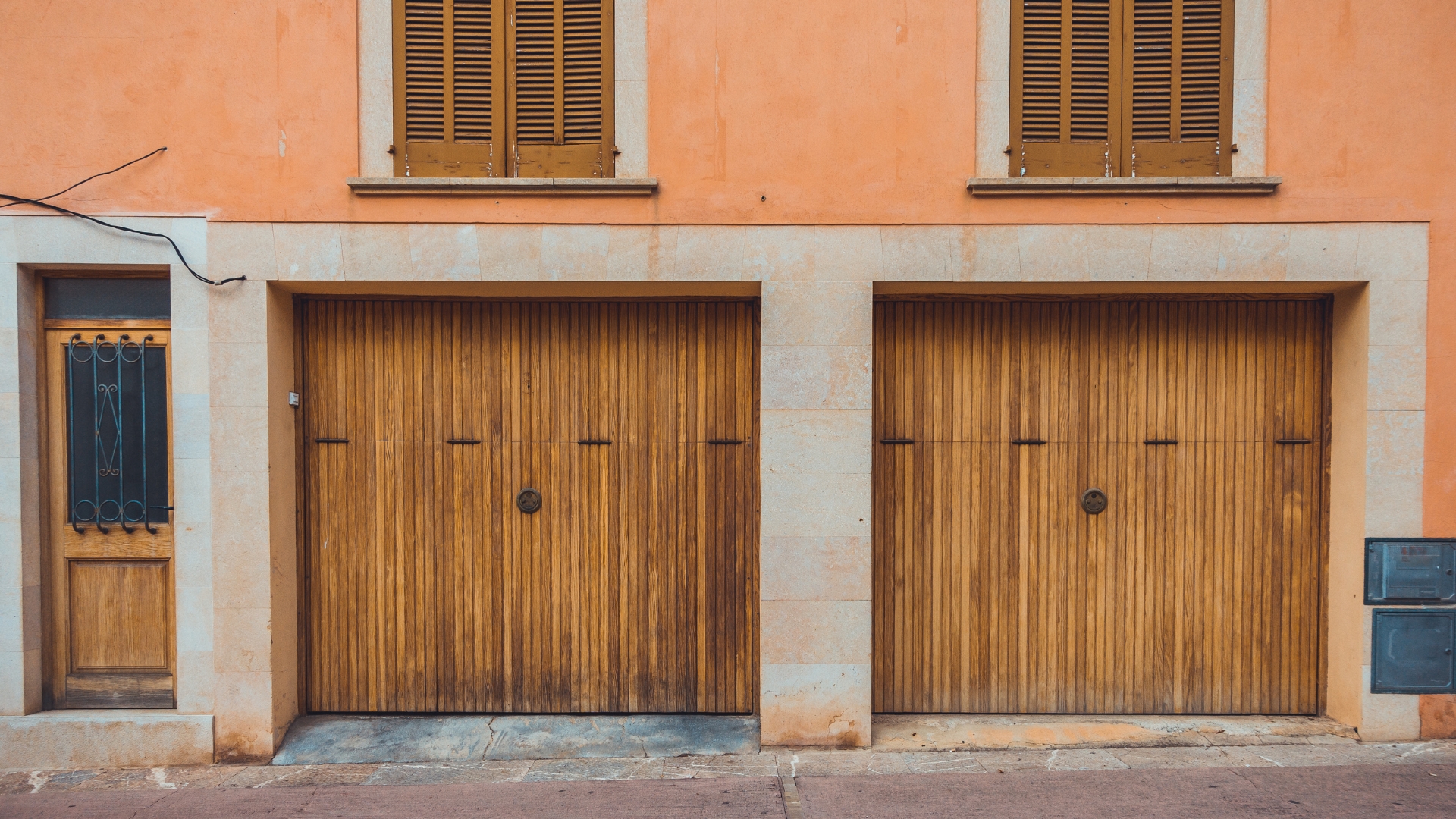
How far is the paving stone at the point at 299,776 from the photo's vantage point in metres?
4.88

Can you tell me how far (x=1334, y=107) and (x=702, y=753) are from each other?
235 inches

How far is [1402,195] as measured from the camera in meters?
5.09

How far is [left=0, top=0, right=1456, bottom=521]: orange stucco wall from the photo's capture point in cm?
508

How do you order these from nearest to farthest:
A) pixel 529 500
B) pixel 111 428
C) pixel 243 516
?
1. pixel 243 516
2. pixel 111 428
3. pixel 529 500

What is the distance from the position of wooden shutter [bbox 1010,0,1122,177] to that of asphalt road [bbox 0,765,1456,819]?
3.96 meters

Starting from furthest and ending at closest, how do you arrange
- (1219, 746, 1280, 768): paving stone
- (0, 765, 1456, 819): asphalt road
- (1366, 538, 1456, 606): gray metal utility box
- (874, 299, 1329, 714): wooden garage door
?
1. (874, 299, 1329, 714): wooden garage door
2. (1366, 538, 1456, 606): gray metal utility box
3. (1219, 746, 1280, 768): paving stone
4. (0, 765, 1456, 819): asphalt road

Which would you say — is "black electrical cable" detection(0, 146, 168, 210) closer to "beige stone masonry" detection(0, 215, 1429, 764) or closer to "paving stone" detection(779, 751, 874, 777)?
"beige stone masonry" detection(0, 215, 1429, 764)

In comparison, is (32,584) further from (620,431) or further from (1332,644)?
(1332,644)

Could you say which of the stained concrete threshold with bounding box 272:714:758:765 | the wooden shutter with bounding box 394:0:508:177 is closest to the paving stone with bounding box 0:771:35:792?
the stained concrete threshold with bounding box 272:714:758:765

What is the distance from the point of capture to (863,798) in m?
4.62

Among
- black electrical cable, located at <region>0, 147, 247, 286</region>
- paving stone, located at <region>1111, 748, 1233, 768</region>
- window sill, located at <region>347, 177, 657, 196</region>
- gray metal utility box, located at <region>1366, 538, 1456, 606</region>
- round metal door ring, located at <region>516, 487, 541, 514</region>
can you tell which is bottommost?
paving stone, located at <region>1111, 748, 1233, 768</region>

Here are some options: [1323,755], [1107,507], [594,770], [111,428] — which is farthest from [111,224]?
[1323,755]

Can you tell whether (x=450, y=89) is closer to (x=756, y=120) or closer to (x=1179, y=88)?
(x=756, y=120)

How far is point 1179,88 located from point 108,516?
7823mm
